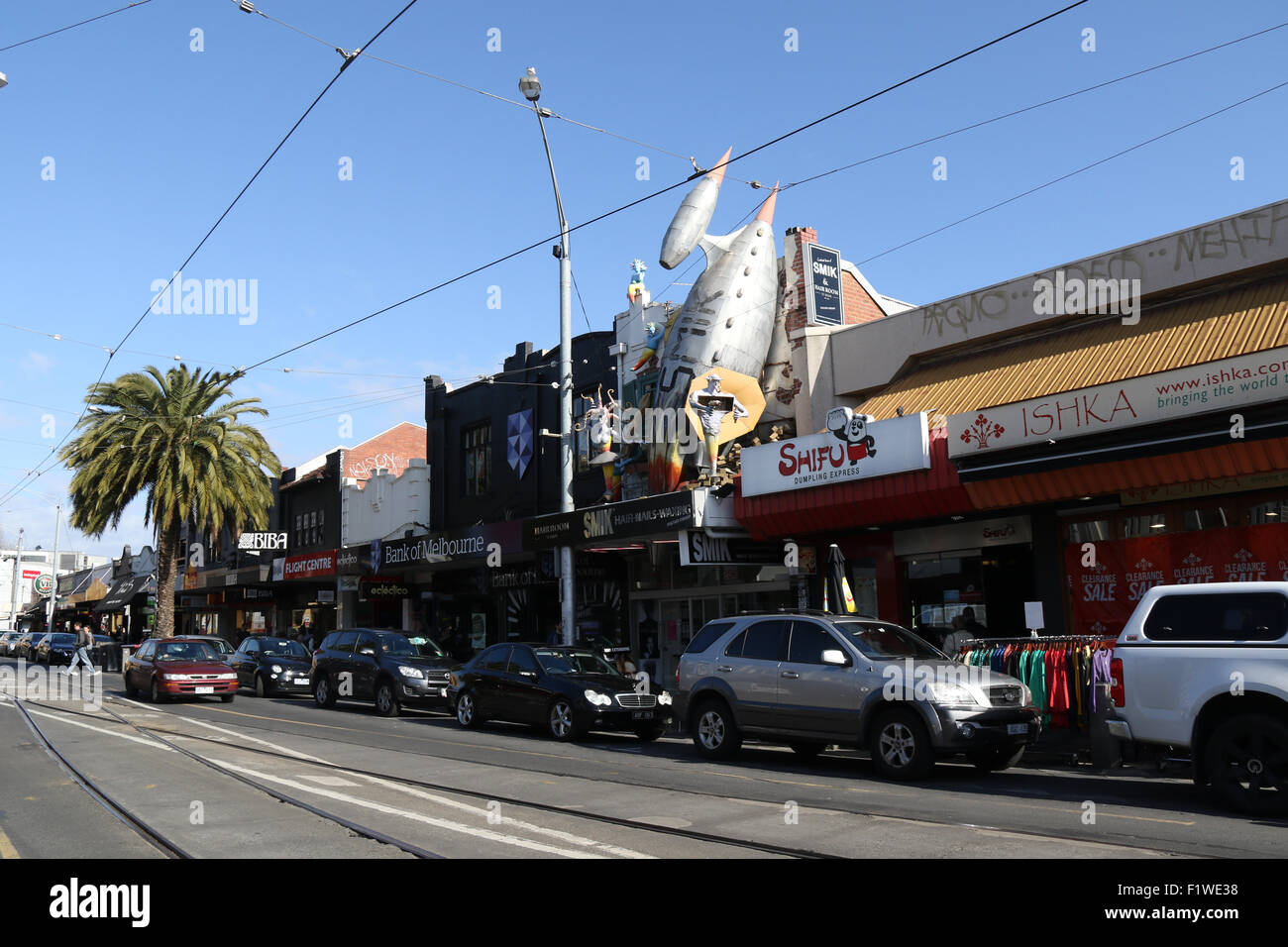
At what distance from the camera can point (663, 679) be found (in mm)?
25109

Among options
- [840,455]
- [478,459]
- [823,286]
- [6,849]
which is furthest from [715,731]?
[478,459]

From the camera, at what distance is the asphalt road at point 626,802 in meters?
7.66

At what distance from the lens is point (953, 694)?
11.0 meters

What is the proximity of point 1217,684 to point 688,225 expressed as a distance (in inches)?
616

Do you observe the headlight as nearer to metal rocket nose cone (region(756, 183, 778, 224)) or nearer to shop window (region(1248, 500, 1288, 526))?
shop window (region(1248, 500, 1288, 526))

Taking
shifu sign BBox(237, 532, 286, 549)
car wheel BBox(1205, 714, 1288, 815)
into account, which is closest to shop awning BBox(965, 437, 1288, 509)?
car wheel BBox(1205, 714, 1288, 815)

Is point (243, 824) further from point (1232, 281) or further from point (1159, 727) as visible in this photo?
point (1232, 281)

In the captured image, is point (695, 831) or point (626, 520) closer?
point (695, 831)

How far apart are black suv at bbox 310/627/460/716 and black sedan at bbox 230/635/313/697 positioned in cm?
309

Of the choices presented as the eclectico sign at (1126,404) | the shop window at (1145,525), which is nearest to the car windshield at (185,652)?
the eclectico sign at (1126,404)

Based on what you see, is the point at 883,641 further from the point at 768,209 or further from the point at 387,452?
the point at 387,452

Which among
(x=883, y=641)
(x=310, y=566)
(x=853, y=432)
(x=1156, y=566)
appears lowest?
(x=883, y=641)

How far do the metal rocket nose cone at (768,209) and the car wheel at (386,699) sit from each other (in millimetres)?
12308

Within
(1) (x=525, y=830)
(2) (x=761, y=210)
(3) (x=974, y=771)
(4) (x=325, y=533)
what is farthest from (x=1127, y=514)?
(4) (x=325, y=533)
